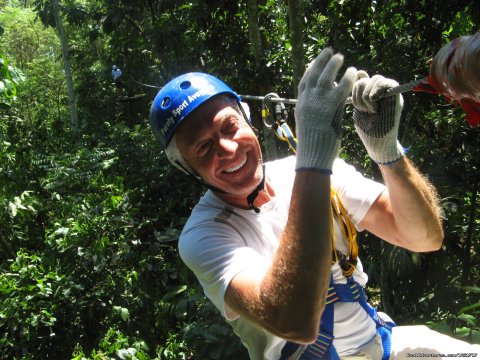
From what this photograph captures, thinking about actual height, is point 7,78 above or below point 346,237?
above

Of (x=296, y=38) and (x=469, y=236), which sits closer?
(x=469, y=236)

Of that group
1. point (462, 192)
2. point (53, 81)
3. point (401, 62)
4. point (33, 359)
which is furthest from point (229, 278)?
point (53, 81)

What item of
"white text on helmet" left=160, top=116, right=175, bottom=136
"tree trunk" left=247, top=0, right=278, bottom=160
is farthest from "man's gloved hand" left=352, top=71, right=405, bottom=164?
"tree trunk" left=247, top=0, right=278, bottom=160

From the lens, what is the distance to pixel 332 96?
1.40 metres

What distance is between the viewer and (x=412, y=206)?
1812mm

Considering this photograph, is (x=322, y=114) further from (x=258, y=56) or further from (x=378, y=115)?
(x=258, y=56)

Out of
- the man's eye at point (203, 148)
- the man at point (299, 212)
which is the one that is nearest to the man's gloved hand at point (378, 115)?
the man at point (299, 212)

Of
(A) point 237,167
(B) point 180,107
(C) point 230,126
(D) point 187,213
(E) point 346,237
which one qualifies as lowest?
(D) point 187,213

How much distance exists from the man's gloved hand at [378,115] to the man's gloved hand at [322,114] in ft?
0.36

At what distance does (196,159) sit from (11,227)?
5192mm

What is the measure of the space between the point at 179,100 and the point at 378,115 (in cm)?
84

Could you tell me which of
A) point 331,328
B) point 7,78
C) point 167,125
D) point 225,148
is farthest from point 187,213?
point 331,328

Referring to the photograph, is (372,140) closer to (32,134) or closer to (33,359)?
(33,359)

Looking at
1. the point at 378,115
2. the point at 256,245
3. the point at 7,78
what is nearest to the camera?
the point at 378,115
